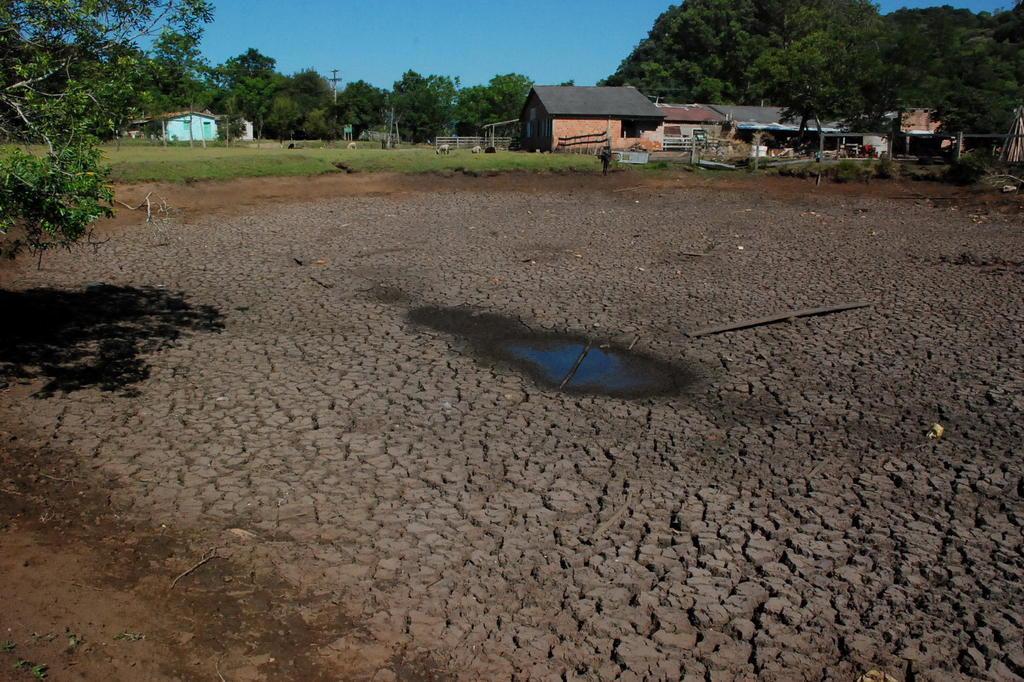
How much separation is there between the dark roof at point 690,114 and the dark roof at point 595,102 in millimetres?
5882

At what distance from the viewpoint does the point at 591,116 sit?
47844 millimetres

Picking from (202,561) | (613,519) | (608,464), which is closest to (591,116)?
(608,464)

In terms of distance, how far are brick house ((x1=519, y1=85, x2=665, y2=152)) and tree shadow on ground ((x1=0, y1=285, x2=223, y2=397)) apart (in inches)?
1397

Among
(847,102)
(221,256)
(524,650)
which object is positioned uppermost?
(847,102)

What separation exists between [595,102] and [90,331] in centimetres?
4309

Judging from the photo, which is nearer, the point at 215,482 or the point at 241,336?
the point at 215,482

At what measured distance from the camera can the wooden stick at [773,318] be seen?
1077cm

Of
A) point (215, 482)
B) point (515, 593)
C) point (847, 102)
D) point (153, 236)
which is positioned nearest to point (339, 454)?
point (215, 482)

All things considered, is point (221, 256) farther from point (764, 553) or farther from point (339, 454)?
point (764, 553)

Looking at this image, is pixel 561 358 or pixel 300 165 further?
pixel 300 165

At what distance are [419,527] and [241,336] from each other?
525cm

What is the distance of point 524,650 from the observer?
15.8 feet

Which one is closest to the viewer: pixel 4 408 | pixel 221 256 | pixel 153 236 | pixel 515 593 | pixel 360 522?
pixel 515 593

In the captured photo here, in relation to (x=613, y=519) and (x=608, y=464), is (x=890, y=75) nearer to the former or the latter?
(x=608, y=464)
